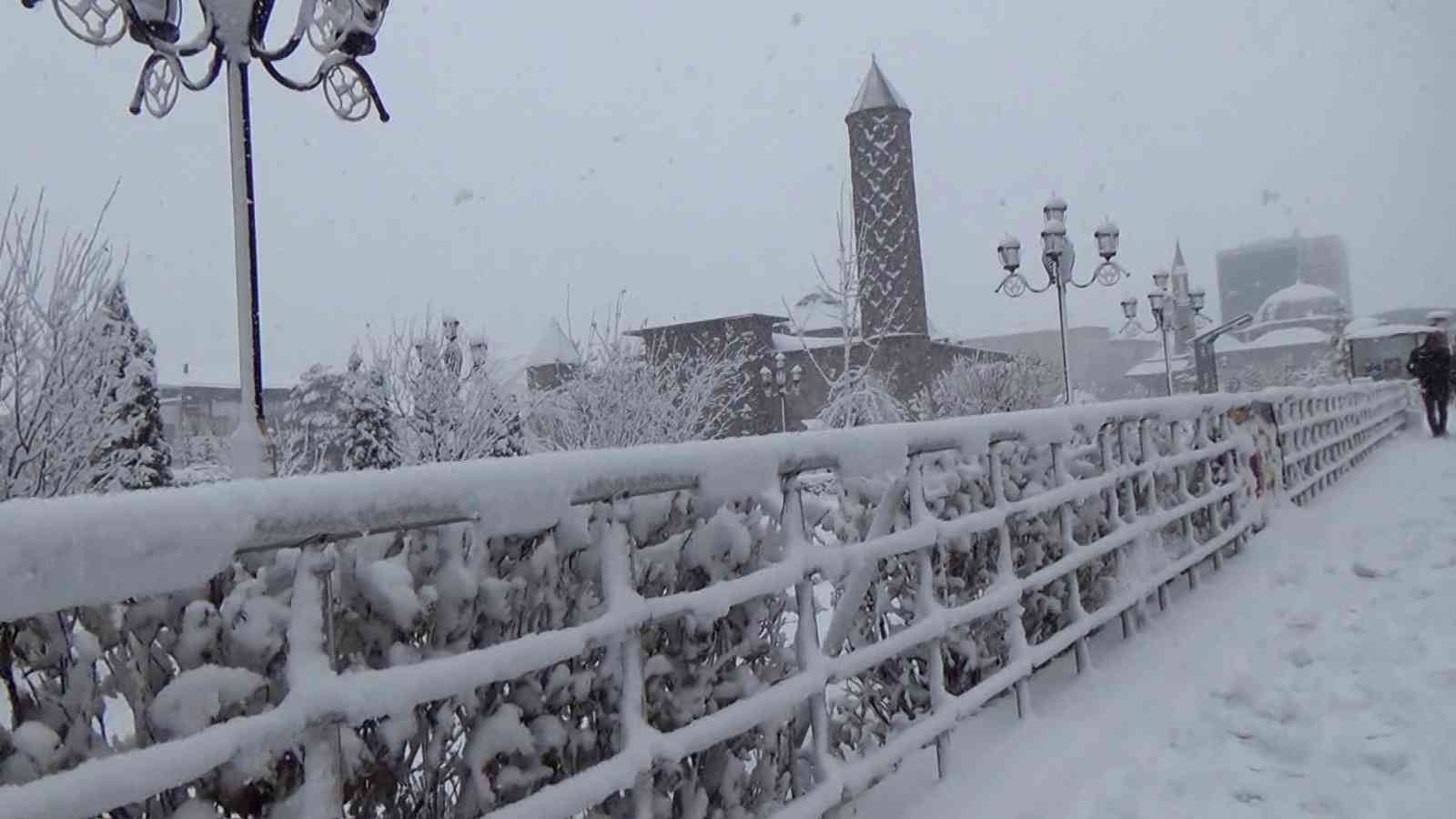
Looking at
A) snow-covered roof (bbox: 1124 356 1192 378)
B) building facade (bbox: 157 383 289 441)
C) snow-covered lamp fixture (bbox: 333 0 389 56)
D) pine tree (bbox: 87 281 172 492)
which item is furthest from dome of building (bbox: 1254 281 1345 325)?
snow-covered lamp fixture (bbox: 333 0 389 56)

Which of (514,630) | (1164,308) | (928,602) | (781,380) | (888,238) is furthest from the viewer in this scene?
(888,238)

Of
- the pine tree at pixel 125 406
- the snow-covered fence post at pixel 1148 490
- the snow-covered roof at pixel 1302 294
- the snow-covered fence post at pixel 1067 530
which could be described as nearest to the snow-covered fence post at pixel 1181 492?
the snow-covered fence post at pixel 1148 490

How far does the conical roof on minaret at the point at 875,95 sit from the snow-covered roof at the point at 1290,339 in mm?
62110

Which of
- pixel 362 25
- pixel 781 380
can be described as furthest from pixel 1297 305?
pixel 362 25

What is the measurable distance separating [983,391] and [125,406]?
25.5 m

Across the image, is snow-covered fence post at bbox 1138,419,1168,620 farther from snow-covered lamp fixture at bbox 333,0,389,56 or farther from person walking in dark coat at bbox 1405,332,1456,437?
person walking in dark coat at bbox 1405,332,1456,437

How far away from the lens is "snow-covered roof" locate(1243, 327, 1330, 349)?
323 feet

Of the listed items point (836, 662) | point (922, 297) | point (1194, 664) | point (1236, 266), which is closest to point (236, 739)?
point (836, 662)

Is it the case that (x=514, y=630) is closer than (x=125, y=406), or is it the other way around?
(x=514, y=630)

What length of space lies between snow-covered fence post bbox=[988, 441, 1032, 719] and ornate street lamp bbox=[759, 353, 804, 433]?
48.2 meters

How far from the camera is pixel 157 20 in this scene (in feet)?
18.9

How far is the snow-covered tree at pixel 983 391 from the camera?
111 feet

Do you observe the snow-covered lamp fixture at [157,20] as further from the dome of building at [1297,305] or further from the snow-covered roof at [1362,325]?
the dome of building at [1297,305]

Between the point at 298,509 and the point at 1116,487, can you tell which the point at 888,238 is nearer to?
the point at 1116,487
